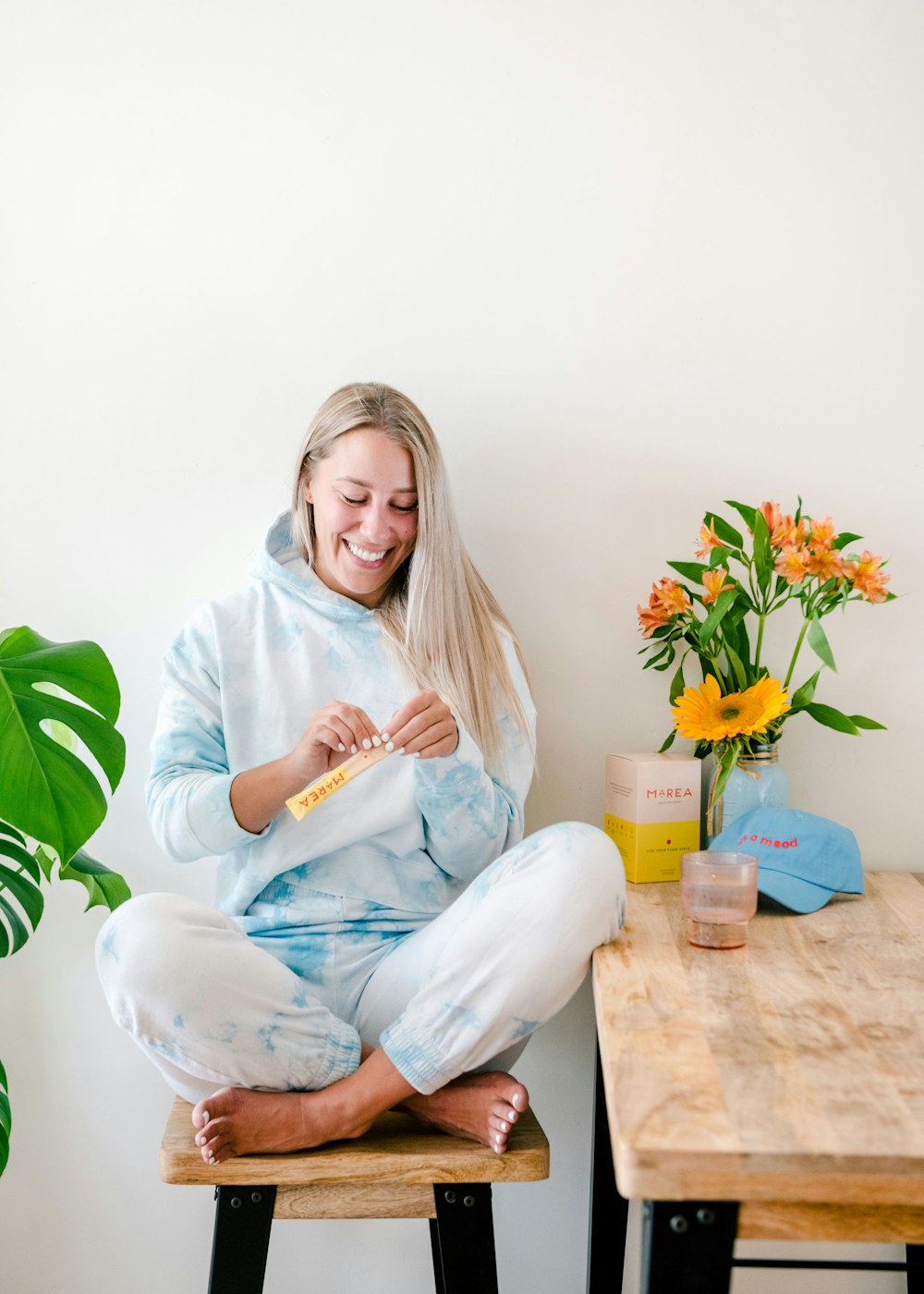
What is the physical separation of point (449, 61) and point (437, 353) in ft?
1.25

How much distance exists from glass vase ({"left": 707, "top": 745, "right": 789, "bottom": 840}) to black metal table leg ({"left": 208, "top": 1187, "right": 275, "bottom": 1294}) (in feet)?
2.19

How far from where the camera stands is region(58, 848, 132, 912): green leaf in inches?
52.3

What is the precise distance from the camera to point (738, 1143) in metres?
0.66

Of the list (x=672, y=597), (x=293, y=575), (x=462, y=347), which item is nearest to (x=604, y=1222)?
(x=672, y=597)

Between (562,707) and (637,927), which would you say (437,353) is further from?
(637,927)

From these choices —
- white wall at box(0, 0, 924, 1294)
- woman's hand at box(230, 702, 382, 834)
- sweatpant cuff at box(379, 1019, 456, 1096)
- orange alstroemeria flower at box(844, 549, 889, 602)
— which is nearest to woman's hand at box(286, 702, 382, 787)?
woman's hand at box(230, 702, 382, 834)

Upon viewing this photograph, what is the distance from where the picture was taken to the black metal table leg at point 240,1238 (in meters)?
1.03

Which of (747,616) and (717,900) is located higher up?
(747,616)

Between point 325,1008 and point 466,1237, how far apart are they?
25 cm

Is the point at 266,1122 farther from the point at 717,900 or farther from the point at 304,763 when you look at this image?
the point at 717,900

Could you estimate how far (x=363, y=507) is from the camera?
1352 millimetres

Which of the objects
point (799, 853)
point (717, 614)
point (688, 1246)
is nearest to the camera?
point (688, 1246)

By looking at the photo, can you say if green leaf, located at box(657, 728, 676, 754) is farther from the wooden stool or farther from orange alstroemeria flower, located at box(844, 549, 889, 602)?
the wooden stool

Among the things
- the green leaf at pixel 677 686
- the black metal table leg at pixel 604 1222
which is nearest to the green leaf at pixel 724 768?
the green leaf at pixel 677 686
